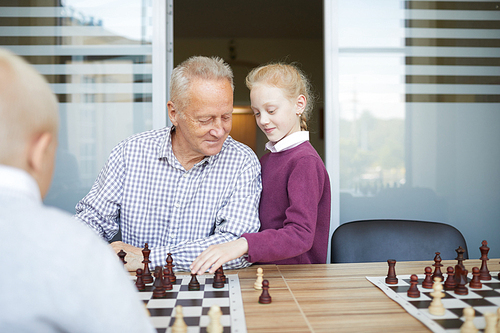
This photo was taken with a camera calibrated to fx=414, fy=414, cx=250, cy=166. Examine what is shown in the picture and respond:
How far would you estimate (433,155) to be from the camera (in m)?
2.93

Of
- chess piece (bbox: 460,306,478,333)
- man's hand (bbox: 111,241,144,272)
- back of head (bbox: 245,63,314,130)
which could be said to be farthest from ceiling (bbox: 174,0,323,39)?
chess piece (bbox: 460,306,478,333)

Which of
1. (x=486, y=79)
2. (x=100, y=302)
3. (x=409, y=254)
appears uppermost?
(x=486, y=79)

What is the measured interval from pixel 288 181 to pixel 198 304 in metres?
0.72

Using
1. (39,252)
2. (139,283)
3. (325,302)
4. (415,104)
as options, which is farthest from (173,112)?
(415,104)

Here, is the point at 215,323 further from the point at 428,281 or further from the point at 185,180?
the point at 185,180

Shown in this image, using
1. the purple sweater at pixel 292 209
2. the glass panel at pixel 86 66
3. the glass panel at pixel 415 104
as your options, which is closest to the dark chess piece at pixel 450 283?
the purple sweater at pixel 292 209

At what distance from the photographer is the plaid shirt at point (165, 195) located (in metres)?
1.90

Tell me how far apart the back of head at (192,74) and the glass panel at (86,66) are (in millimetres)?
1052

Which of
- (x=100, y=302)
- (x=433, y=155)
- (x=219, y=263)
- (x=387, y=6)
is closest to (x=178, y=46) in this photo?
(x=387, y=6)

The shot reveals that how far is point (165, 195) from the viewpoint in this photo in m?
1.93

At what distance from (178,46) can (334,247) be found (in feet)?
19.2

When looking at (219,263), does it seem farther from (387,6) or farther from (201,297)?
(387,6)

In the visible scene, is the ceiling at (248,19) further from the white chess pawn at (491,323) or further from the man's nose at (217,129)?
the white chess pawn at (491,323)

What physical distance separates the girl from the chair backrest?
0.21 metres
